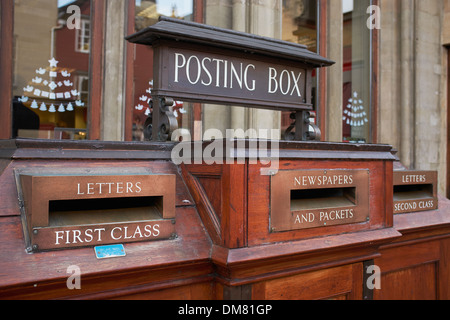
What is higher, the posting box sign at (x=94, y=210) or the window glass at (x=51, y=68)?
the window glass at (x=51, y=68)

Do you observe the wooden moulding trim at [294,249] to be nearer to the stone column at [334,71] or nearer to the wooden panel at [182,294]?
the wooden panel at [182,294]

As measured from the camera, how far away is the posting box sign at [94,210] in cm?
128

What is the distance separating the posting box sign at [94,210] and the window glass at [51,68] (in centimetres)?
238

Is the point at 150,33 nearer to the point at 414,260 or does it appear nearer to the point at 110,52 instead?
the point at 414,260

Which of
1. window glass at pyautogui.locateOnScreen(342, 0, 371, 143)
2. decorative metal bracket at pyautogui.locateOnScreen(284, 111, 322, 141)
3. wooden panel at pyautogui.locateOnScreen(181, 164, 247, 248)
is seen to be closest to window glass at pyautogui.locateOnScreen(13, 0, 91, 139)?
decorative metal bracket at pyautogui.locateOnScreen(284, 111, 322, 141)

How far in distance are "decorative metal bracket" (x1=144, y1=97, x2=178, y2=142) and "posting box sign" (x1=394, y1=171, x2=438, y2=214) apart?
1212 millimetres

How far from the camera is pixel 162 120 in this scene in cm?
203

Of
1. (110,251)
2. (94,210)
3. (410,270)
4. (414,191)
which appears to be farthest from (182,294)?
(414,191)

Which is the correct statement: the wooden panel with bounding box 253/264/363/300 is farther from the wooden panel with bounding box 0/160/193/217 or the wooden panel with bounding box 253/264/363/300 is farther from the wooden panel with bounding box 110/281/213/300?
the wooden panel with bounding box 0/160/193/217

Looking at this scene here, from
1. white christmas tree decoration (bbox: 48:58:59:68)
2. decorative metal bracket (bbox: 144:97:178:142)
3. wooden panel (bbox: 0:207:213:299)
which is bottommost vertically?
wooden panel (bbox: 0:207:213:299)

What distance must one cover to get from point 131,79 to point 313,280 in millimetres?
2901

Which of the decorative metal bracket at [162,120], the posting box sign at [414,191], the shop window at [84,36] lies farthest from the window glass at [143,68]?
the posting box sign at [414,191]

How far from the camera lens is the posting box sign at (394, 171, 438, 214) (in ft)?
7.57
